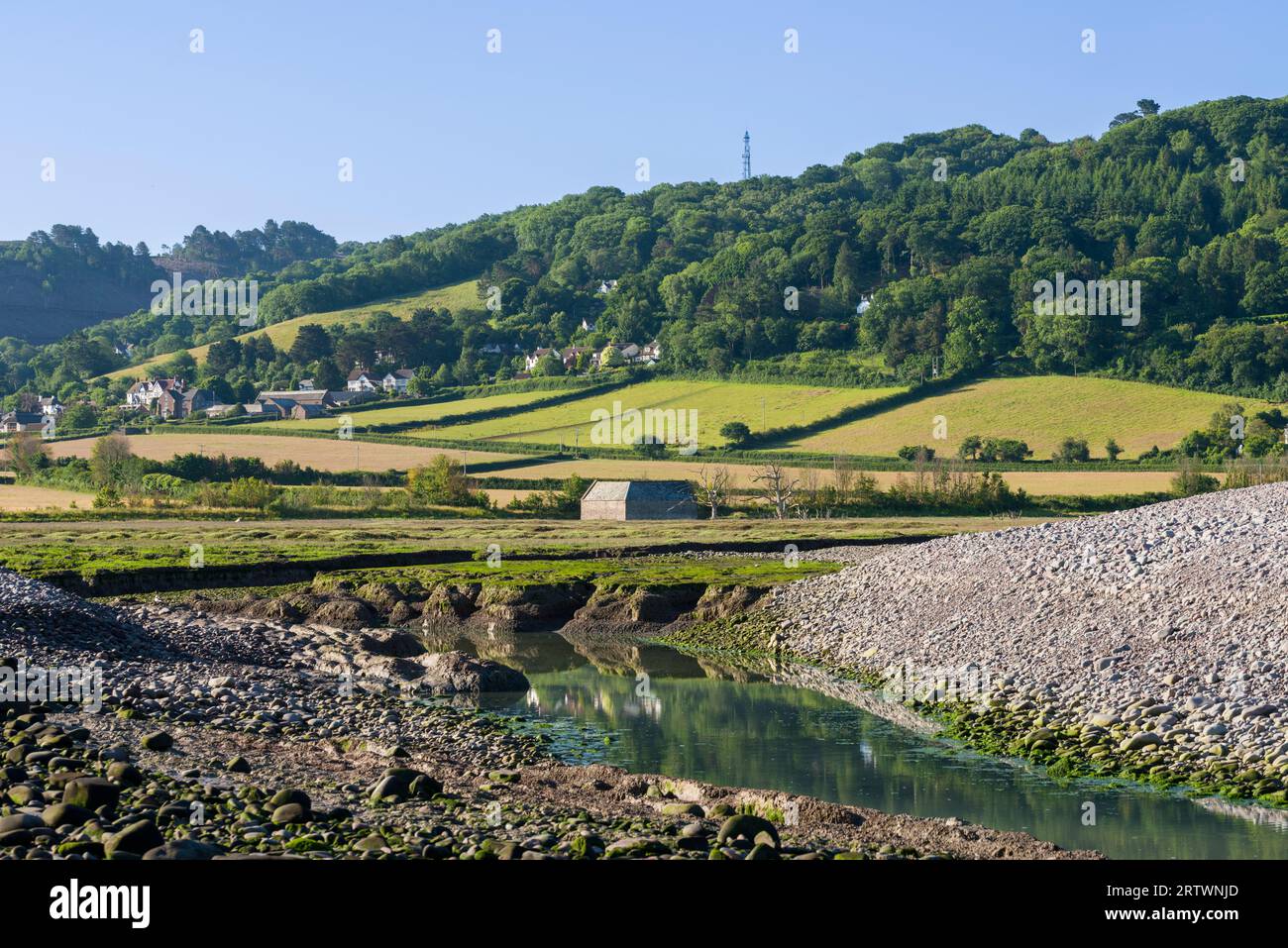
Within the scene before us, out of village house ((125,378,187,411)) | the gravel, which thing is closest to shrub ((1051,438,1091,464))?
the gravel

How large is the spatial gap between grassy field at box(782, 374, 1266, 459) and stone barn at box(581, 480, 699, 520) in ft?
93.8

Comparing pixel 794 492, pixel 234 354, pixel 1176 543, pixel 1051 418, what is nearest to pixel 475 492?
pixel 794 492

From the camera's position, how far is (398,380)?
18462 centimetres

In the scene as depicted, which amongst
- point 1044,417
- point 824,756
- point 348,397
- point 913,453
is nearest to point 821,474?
point 913,453

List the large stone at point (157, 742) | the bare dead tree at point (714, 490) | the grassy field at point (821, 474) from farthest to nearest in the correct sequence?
the grassy field at point (821, 474)
the bare dead tree at point (714, 490)
the large stone at point (157, 742)

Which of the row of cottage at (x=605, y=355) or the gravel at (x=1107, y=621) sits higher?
the row of cottage at (x=605, y=355)

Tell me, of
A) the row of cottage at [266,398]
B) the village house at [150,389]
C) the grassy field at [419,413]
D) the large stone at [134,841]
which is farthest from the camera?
the village house at [150,389]

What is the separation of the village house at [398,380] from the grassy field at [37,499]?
70.2 metres

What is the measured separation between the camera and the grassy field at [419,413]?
5620 inches

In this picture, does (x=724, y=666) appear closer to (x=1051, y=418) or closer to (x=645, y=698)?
(x=645, y=698)

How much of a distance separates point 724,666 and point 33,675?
20.7 m

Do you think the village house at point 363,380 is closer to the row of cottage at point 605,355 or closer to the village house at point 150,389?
the row of cottage at point 605,355

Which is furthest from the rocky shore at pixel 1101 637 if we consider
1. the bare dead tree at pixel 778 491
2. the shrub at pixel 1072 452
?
the shrub at pixel 1072 452

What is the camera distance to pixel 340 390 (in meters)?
183
